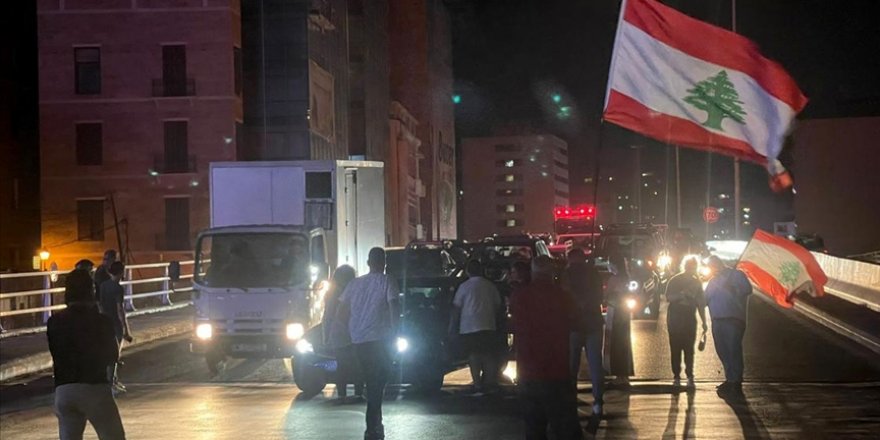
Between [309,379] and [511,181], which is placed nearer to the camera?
[309,379]

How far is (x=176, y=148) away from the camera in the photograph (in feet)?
182

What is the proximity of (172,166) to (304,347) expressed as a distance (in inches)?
1628

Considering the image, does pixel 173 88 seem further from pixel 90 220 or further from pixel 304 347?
pixel 304 347

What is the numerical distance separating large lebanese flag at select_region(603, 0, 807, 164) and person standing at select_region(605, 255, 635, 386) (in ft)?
13.0

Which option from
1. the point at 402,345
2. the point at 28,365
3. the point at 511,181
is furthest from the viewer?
the point at 511,181

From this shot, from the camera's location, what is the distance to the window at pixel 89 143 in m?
55.2

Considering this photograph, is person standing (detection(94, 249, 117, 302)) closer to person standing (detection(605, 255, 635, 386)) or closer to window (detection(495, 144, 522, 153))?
person standing (detection(605, 255, 635, 386))

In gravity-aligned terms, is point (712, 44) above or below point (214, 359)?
above

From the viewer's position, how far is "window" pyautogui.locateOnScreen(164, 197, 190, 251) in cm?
5456

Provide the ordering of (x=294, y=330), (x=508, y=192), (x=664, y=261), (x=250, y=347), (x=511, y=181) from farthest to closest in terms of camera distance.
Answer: (x=511, y=181) → (x=508, y=192) → (x=664, y=261) → (x=250, y=347) → (x=294, y=330)

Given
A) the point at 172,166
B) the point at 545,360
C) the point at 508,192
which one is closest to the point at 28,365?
the point at 545,360

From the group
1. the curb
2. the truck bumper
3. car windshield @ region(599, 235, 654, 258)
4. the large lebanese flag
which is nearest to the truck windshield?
the truck bumper

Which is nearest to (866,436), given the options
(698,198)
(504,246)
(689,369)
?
(689,369)

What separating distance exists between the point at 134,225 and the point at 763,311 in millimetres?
32479
